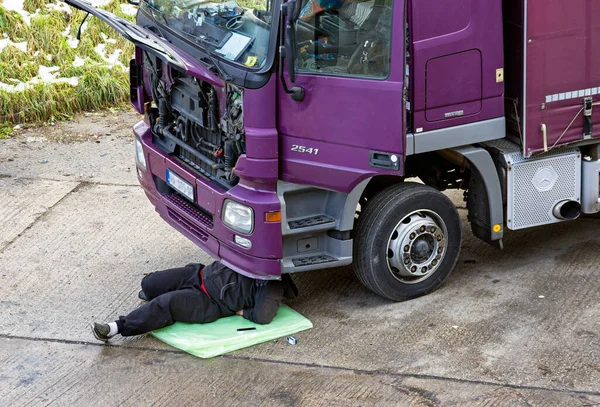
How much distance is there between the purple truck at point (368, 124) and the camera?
555 cm

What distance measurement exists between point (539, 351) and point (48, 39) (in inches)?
297

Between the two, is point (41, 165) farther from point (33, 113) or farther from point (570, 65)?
point (570, 65)

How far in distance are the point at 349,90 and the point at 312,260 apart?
3.79ft

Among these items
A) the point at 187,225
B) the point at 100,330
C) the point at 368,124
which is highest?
the point at 368,124

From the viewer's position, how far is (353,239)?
245 inches

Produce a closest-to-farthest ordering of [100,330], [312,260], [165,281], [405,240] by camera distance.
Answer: [100,330] < [312,260] < [405,240] < [165,281]

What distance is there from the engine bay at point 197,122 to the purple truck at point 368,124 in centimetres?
1

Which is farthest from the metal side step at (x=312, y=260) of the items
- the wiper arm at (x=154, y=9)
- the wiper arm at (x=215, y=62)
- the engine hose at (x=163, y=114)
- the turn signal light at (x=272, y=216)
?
the wiper arm at (x=154, y=9)

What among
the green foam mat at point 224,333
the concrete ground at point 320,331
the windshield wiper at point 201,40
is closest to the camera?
the concrete ground at point 320,331

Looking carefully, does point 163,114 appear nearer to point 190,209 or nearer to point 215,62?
point 190,209

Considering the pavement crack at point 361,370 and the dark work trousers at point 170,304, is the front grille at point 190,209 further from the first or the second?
the pavement crack at point 361,370

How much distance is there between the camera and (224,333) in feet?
19.7

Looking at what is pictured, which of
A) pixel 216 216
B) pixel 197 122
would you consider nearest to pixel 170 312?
pixel 216 216

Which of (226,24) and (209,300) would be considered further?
(209,300)
